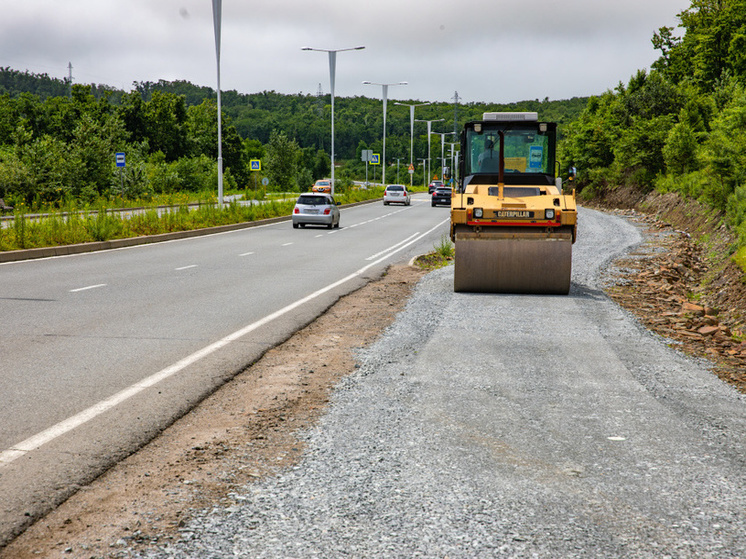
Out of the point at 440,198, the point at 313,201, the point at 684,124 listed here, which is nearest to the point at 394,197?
the point at 440,198

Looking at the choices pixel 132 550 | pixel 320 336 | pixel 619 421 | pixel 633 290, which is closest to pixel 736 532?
pixel 619 421

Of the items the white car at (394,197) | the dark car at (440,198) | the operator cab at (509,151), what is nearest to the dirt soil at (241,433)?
the operator cab at (509,151)

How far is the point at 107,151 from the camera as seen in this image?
5406 cm

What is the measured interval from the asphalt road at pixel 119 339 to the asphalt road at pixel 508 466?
3.93 ft

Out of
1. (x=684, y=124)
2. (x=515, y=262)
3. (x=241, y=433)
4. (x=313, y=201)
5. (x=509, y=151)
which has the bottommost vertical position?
(x=241, y=433)

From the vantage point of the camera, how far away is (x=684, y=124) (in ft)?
125

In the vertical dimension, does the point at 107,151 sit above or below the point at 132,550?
above

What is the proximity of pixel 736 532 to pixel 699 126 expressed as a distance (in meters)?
39.1

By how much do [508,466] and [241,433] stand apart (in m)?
1.85

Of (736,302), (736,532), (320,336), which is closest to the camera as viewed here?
(736,532)

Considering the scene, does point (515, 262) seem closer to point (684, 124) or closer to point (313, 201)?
point (313, 201)

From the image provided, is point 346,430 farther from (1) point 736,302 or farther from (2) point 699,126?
(2) point 699,126

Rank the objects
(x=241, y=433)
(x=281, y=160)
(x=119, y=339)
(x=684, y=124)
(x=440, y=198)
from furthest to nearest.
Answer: (x=281, y=160)
(x=440, y=198)
(x=684, y=124)
(x=119, y=339)
(x=241, y=433)

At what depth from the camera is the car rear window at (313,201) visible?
31469 millimetres
